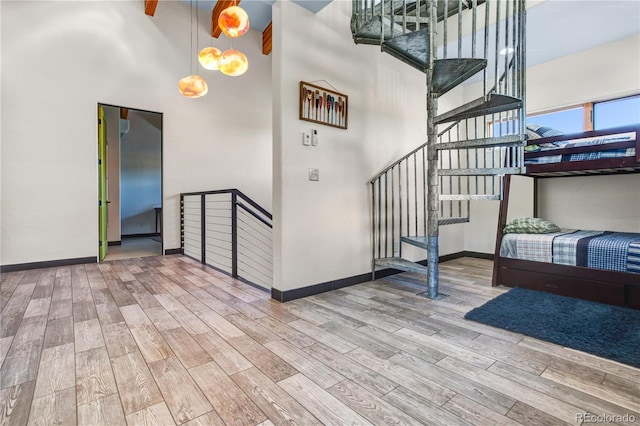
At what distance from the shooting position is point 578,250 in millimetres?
2635

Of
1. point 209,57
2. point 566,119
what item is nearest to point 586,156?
point 566,119

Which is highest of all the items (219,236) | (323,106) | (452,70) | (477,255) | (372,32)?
(372,32)

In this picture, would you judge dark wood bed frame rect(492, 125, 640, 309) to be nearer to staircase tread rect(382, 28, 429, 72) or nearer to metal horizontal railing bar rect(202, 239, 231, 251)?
staircase tread rect(382, 28, 429, 72)

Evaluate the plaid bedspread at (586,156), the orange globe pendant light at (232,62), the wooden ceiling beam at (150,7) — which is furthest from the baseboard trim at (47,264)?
the plaid bedspread at (586,156)

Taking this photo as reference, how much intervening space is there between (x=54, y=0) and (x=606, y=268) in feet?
22.7

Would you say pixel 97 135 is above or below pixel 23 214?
above

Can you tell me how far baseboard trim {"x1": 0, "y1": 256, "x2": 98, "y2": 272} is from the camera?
12.3 ft

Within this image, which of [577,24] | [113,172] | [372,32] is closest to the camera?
[372,32]

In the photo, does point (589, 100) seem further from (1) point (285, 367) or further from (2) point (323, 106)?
(1) point (285, 367)

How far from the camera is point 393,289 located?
10.0ft

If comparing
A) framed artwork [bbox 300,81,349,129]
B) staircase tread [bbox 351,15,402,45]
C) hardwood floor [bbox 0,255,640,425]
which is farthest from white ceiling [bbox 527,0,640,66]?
hardwood floor [bbox 0,255,640,425]

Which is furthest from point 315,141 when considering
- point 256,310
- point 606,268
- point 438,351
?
point 606,268

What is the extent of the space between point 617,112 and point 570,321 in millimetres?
2992

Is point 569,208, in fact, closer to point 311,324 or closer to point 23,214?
point 311,324
